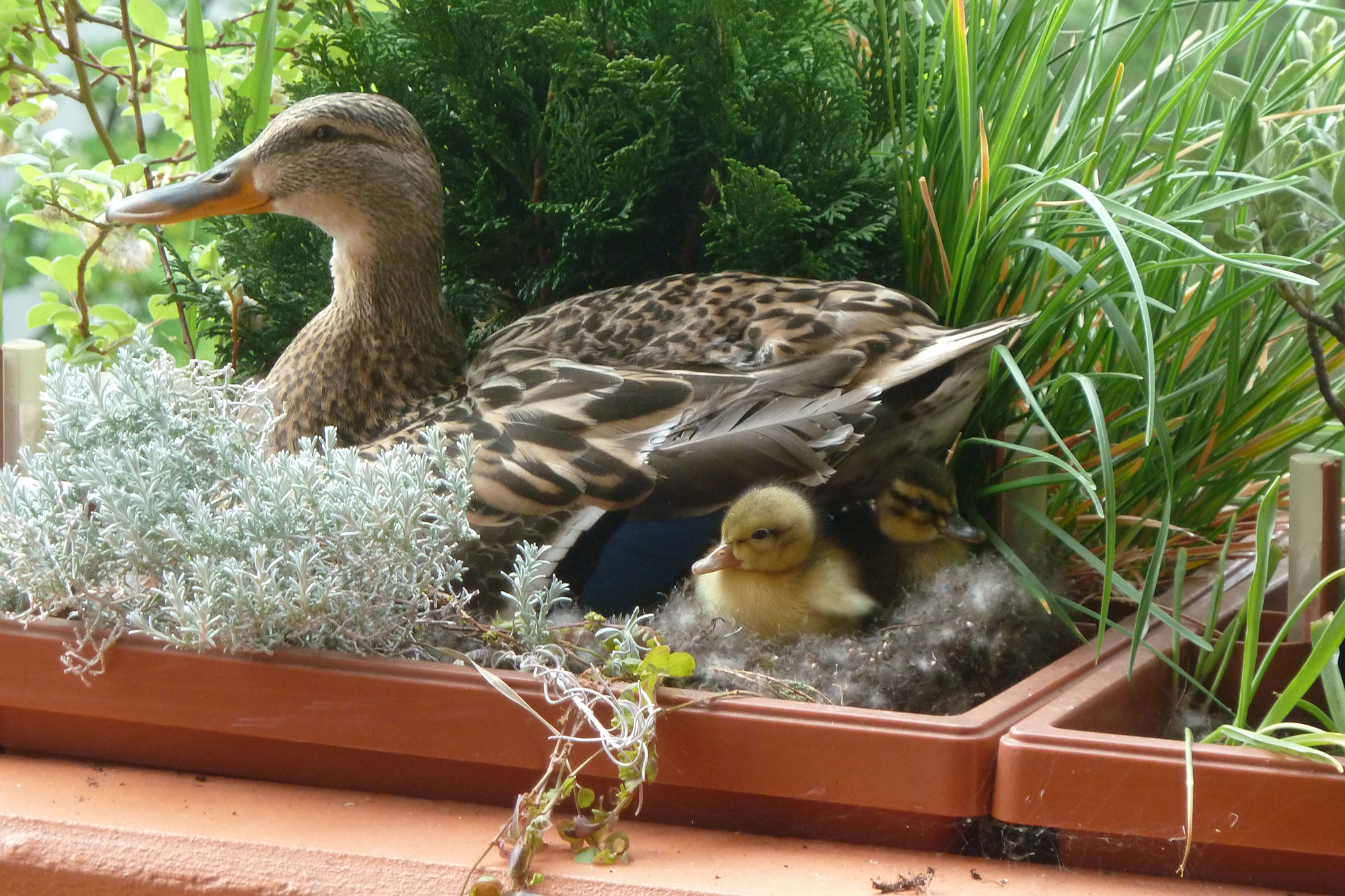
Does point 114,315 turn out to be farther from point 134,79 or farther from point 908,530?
point 908,530

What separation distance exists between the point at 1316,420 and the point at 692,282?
1.83ft

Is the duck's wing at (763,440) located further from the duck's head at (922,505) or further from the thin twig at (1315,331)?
the thin twig at (1315,331)

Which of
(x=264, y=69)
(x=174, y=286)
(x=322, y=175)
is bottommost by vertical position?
(x=174, y=286)

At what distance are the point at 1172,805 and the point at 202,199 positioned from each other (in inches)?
37.0

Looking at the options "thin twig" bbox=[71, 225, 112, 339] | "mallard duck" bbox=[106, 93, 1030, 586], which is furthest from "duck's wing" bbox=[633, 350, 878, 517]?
"thin twig" bbox=[71, 225, 112, 339]

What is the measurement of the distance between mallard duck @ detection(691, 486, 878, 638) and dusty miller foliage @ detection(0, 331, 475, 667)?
8.3 inches

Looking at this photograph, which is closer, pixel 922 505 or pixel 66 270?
pixel 922 505

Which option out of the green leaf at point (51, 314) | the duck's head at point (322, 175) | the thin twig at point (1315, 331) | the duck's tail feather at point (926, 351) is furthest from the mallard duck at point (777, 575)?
the green leaf at point (51, 314)

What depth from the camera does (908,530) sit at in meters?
1.01

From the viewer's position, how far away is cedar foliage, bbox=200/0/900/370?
112cm

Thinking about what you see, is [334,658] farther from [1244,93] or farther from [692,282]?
[1244,93]

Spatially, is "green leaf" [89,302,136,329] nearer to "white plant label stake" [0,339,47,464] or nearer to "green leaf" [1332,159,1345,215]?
"white plant label stake" [0,339,47,464]

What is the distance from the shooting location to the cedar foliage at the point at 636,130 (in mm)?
1118

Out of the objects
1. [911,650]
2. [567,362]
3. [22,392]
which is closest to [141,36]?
[22,392]
